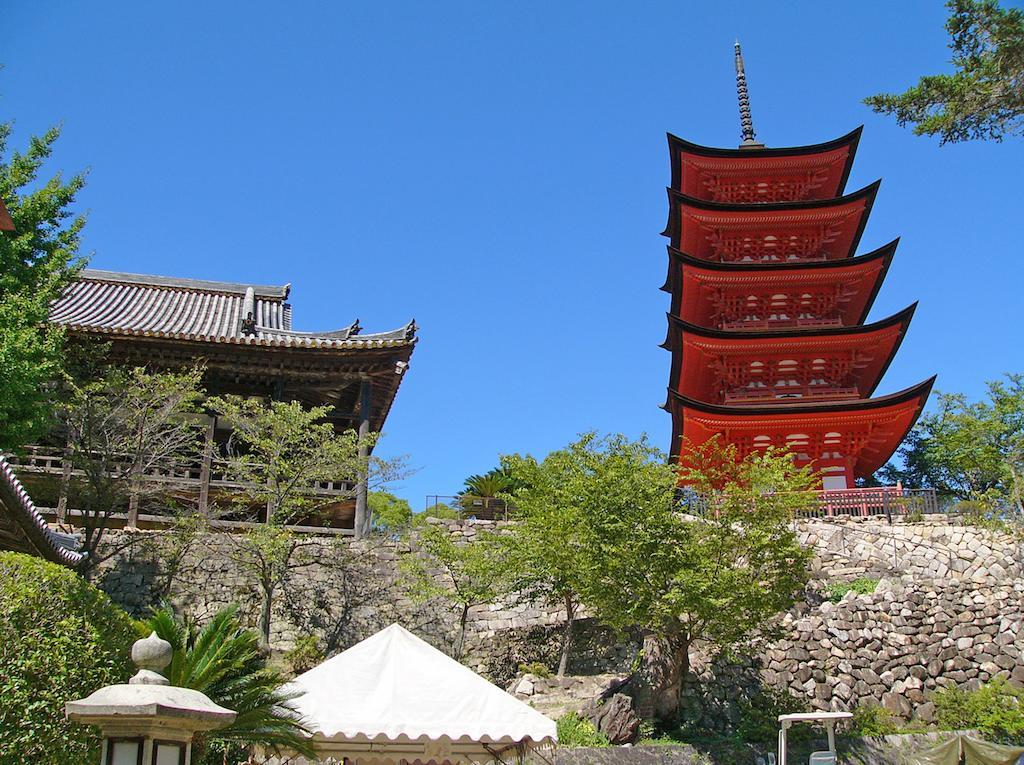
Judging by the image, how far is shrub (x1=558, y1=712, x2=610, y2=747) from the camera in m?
13.8

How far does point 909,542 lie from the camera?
20.5 m

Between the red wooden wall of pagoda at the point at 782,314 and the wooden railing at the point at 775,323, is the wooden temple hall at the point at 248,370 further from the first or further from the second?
the wooden railing at the point at 775,323

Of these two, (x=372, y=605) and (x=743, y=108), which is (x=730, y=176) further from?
(x=372, y=605)

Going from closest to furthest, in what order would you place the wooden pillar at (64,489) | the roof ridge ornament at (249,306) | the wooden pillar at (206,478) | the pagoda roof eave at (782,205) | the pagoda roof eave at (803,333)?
the wooden pillar at (64,489) → the wooden pillar at (206,478) → the roof ridge ornament at (249,306) → the pagoda roof eave at (803,333) → the pagoda roof eave at (782,205)

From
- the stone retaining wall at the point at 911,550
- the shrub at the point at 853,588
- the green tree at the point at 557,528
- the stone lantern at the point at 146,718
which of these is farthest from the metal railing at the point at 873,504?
the stone lantern at the point at 146,718

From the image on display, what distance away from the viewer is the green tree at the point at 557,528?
620 inches

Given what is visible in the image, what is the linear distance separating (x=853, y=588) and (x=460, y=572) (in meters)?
8.17

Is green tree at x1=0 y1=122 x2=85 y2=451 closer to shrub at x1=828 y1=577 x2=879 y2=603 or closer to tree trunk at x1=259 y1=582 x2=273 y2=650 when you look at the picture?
tree trunk at x1=259 y1=582 x2=273 y2=650

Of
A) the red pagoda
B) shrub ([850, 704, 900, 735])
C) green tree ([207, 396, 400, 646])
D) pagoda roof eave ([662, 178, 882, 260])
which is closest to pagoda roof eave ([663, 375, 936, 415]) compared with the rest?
the red pagoda

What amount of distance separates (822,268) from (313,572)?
18700 mm

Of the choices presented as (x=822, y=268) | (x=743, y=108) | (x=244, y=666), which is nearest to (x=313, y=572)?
(x=244, y=666)

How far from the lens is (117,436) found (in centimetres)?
1795

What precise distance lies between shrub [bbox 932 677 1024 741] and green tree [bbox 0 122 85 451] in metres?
15.6

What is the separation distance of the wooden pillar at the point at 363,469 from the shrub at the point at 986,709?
11.7 metres
